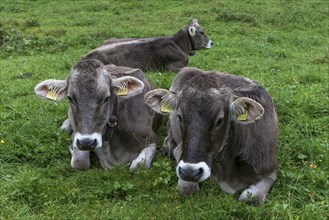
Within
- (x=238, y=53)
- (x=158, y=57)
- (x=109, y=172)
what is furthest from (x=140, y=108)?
(x=238, y=53)

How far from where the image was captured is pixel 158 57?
11695 millimetres

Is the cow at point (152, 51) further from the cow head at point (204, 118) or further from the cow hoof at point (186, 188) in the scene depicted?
the cow head at point (204, 118)

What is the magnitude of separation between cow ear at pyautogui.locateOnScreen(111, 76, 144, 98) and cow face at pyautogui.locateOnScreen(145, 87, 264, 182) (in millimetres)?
1225

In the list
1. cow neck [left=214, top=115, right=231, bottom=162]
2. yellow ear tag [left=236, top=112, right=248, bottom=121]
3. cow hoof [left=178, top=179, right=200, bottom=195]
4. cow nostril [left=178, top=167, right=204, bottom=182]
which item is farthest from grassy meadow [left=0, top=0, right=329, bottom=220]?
yellow ear tag [left=236, top=112, right=248, bottom=121]

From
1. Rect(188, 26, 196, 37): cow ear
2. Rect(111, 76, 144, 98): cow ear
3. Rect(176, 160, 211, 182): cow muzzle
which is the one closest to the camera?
Rect(176, 160, 211, 182): cow muzzle

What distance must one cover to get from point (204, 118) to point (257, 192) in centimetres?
123

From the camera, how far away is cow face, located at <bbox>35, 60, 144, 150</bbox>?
200 inches

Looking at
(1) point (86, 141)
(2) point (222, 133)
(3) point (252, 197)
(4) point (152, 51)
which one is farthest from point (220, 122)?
(4) point (152, 51)

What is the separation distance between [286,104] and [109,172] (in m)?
3.37

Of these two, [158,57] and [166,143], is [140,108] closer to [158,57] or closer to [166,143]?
[166,143]

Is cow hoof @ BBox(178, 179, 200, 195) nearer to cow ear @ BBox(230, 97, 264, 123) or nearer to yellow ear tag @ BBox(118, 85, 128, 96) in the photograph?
cow ear @ BBox(230, 97, 264, 123)

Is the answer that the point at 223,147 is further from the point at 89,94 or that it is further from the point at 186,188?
the point at 89,94

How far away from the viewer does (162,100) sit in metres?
4.78

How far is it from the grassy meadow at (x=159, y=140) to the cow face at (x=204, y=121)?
0.67 m
